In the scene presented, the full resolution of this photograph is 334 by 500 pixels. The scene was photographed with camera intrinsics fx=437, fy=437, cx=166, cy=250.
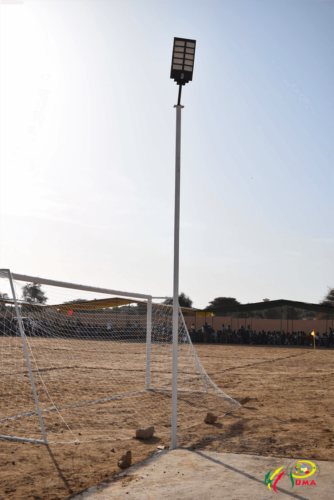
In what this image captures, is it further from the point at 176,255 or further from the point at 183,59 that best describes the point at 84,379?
the point at 183,59

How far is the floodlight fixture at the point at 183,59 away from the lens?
210 inches

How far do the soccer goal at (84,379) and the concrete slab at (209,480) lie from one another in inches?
73.1

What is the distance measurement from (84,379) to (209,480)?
8854 mm

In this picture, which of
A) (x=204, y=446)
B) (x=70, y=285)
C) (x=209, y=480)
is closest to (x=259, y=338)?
(x=70, y=285)

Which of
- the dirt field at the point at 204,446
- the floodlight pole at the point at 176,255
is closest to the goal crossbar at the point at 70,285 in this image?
the dirt field at the point at 204,446

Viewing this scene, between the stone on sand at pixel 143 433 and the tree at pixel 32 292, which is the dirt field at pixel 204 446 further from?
the tree at pixel 32 292

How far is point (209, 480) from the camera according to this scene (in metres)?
3.98

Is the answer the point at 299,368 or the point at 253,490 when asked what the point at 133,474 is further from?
the point at 299,368

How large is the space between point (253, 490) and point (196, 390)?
265 inches

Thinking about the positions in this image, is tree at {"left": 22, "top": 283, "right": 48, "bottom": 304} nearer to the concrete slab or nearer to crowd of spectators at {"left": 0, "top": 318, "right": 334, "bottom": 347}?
crowd of spectators at {"left": 0, "top": 318, "right": 334, "bottom": 347}

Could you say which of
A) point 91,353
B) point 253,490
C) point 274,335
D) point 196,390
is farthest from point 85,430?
point 274,335

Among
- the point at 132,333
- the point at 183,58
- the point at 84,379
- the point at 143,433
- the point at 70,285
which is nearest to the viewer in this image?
the point at 183,58

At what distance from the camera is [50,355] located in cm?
1755

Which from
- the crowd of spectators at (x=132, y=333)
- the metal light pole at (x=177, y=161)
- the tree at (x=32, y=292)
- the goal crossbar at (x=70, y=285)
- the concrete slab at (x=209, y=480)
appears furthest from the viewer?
the crowd of spectators at (x=132, y=333)
